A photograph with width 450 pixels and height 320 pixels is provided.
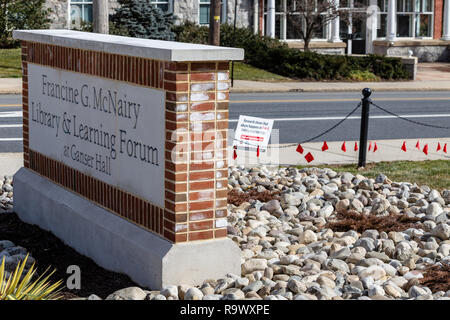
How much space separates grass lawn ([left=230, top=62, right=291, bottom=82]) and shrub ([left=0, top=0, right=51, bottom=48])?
23.4ft

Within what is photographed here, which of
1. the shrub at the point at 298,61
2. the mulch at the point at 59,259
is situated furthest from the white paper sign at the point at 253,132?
the shrub at the point at 298,61

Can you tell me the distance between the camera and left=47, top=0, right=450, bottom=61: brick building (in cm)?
3403

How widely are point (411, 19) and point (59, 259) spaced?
1315 inches

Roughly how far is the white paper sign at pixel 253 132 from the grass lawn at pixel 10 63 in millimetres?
14704

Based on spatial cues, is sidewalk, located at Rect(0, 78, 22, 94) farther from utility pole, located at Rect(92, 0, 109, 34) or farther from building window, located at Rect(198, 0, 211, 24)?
building window, located at Rect(198, 0, 211, 24)

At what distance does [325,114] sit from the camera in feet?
65.7

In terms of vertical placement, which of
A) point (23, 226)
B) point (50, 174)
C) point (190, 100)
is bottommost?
point (23, 226)

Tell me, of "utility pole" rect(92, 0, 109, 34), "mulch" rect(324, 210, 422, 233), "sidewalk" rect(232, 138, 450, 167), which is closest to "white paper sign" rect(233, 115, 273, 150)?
"sidewalk" rect(232, 138, 450, 167)

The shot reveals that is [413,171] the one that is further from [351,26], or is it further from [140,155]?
[351,26]

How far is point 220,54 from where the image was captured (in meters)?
6.84
